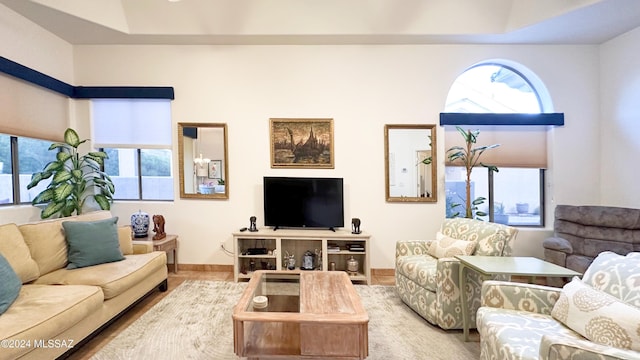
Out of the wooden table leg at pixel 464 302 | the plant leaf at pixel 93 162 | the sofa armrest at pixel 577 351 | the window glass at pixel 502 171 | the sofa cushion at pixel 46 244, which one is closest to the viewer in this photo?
the sofa armrest at pixel 577 351

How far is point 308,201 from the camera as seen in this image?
3674mm

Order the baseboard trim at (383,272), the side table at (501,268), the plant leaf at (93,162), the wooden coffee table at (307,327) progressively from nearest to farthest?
the wooden coffee table at (307,327) < the side table at (501,268) < the plant leaf at (93,162) < the baseboard trim at (383,272)

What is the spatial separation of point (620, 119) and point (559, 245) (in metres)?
2.02

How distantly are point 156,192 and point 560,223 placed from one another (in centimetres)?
544

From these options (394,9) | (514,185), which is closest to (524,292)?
(514,185)

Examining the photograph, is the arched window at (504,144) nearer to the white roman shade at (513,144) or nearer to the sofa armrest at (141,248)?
the white roman shade at (513,144)

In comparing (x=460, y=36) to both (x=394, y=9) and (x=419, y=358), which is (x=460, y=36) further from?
(x=419, y=358)

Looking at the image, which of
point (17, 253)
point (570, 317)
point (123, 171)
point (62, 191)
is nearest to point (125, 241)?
point (17, 253)

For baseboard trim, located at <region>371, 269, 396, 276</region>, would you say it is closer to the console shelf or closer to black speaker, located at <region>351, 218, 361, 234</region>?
the console shelf

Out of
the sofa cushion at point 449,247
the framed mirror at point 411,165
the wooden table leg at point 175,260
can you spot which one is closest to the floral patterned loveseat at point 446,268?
the sofa cushion at point 449,247

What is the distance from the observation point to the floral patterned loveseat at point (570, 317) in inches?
47.5

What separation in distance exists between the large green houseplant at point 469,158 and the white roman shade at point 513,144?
12cm

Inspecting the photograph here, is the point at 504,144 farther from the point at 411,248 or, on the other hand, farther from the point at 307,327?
the point at 307,327

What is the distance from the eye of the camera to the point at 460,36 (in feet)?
11.8
